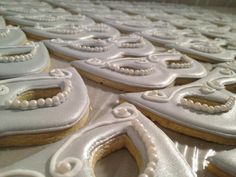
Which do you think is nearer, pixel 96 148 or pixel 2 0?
pixel 96 148

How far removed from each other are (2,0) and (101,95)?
2.98 feet

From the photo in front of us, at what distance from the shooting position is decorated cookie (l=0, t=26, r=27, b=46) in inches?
26.7

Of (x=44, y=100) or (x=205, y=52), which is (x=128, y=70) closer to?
(x=44, y=100)

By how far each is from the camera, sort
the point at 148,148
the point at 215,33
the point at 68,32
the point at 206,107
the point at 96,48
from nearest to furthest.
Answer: the point at 148,148, the point at 206,107, the point at 96,48, the point at 68,32, the point at 215,33

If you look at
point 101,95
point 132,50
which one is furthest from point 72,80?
point 132,50

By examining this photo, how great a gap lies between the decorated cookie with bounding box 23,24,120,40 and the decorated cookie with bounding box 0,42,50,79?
0.40 ft

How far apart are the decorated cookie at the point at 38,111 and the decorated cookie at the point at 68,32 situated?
322 mm

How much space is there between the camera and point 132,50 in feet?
2.50

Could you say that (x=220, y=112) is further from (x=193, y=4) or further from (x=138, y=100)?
(x=193, y=4)

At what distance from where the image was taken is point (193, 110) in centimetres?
47

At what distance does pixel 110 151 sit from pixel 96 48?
36cm

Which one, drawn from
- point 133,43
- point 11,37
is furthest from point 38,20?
point 133,43

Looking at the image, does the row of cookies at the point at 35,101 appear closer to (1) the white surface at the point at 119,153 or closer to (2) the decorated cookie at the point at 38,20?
(1) the white surface at the point at 119,153

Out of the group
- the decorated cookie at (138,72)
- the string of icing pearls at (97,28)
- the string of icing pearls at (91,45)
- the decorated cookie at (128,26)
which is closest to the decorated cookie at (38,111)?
the decorated cookie at (138,72)
